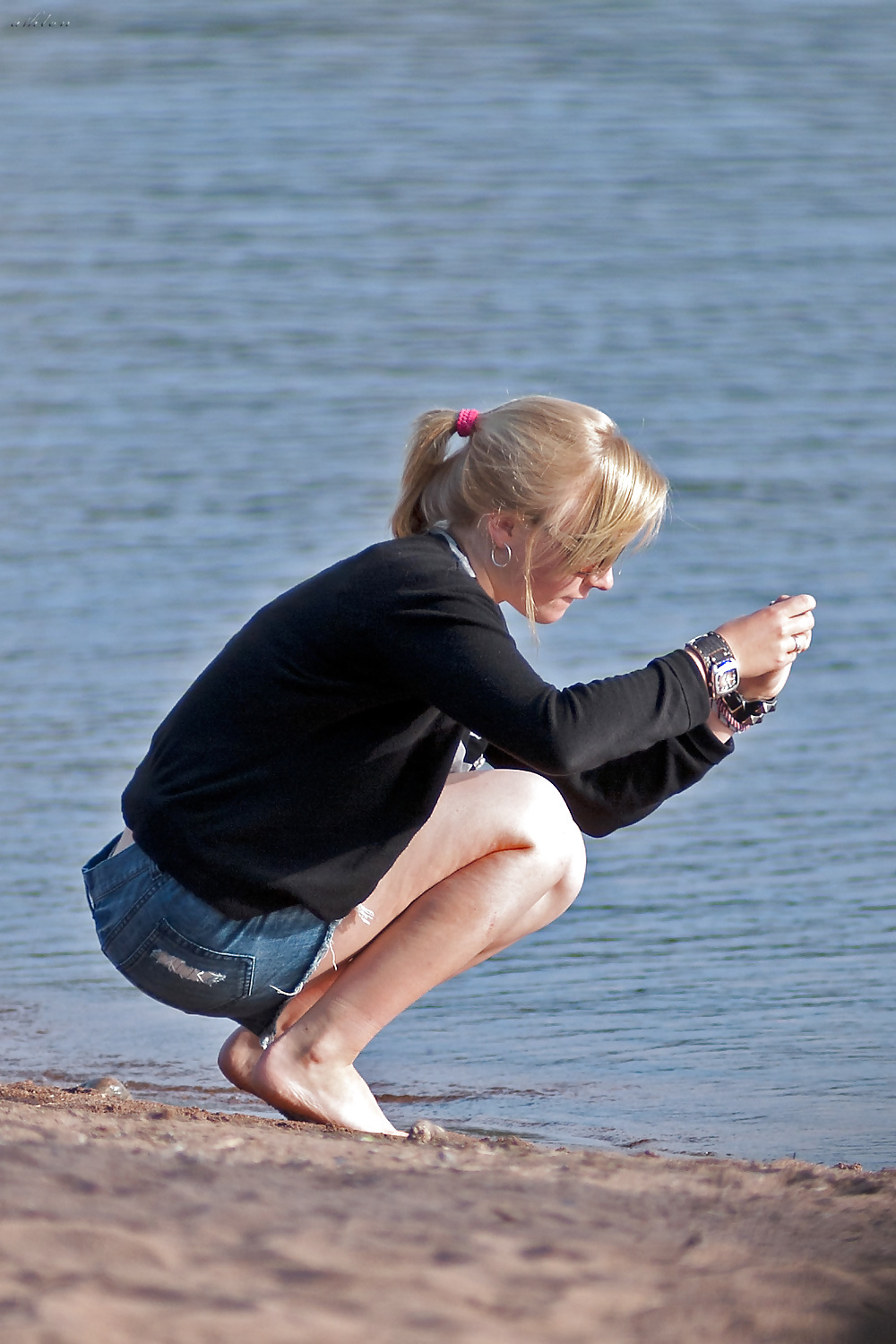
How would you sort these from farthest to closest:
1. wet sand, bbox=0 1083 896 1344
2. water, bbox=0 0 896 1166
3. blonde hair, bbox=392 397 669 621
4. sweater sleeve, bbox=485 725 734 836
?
water, bbox=0 0 896 1166, sweater sleeve, bbox=485 725 734 836, blonde hair, bbox=392 397 669 621, wet sand, bbox=0 1083 896 1344

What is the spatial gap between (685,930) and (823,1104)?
2.61ft

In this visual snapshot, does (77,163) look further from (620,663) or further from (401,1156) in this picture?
(401,1156)

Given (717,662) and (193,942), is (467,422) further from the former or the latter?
(193,942)

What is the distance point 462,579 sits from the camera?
90.1 inches

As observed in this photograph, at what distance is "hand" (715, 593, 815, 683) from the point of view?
2428mm

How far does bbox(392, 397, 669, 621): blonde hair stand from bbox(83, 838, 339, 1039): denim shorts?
0.59 m

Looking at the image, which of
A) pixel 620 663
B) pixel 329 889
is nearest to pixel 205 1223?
pixel 329 889

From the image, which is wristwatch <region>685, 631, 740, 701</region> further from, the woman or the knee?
the knee

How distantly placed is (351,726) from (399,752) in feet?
0.25

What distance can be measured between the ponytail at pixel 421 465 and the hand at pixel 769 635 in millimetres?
462

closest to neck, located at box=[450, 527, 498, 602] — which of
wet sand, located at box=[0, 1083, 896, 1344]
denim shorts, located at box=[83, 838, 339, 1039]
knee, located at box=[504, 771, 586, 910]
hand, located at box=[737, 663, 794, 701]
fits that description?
knee, located at box=[504, 771, 586, 910]

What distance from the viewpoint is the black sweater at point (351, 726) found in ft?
7.43

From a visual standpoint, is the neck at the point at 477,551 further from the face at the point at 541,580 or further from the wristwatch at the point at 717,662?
the wristwatch at the point at 717,662

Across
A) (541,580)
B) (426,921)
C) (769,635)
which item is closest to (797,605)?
(769,635)
